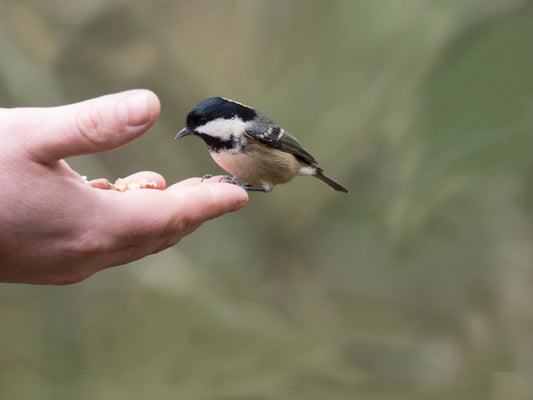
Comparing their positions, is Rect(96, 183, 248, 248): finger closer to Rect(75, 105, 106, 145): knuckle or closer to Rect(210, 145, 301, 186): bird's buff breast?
Rect(75, 105, 106, 145): knuckle

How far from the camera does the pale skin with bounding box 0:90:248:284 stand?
809mm

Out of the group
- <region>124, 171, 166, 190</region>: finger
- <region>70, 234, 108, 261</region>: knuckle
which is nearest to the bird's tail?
<region>124, 171, 166, 190</region>: finger

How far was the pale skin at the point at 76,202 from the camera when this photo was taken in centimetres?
81

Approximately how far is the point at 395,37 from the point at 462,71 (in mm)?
254

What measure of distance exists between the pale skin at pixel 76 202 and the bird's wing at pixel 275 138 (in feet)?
1.09

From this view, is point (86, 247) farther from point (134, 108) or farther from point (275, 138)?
point (275, 138)

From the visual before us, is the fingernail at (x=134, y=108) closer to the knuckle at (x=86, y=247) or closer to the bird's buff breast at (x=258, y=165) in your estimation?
the knuckle at (x=86, y=247)

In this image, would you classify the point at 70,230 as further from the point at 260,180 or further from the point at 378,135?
the point at 378,135

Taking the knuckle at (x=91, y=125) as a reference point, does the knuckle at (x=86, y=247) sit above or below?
below

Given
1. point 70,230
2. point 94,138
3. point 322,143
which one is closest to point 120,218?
point 70,230

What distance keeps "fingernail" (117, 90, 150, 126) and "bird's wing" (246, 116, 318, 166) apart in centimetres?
69

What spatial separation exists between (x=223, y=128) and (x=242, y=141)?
0.06 meters

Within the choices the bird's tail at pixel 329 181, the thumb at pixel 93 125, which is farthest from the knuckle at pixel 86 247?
the bird's tail at pixel 329 181

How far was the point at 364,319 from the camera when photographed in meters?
2.10
